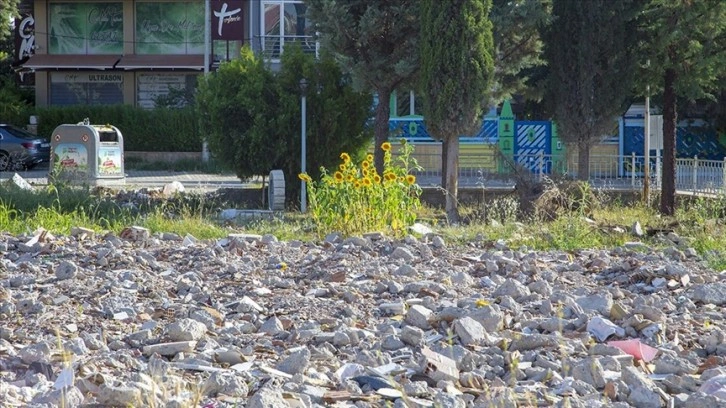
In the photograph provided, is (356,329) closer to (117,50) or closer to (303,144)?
(303,144)

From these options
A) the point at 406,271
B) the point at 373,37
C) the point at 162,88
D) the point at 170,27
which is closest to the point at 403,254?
the point at 406,271

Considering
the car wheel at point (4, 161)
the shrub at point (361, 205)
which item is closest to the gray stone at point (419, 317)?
the shrub at point (361, 205)

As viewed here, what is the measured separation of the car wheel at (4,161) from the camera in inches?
1369

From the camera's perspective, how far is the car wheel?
114ft

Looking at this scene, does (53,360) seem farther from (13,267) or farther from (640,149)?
(640,149)

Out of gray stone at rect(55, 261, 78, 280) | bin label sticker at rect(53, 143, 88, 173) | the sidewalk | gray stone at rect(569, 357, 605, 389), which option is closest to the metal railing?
the sidewalk

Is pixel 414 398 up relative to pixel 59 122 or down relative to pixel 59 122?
down

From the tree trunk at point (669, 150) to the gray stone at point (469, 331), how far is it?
14326 mm

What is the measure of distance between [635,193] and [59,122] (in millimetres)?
23252

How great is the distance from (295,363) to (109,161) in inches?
734

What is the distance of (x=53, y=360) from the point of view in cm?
632

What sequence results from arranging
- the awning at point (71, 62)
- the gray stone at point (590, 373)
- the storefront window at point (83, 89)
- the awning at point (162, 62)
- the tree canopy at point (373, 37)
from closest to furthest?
the gray stone at point (590, 373) → the tree canopy at point (373, 37) → the awning at point (162, 62) → the awning at point (71, 62) → the storefront window at point (83, 89)

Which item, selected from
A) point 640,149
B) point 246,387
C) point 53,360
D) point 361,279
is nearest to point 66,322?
point 53,360

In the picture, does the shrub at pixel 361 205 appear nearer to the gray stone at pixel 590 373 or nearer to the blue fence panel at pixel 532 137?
the gray stone at pixel 590 373
